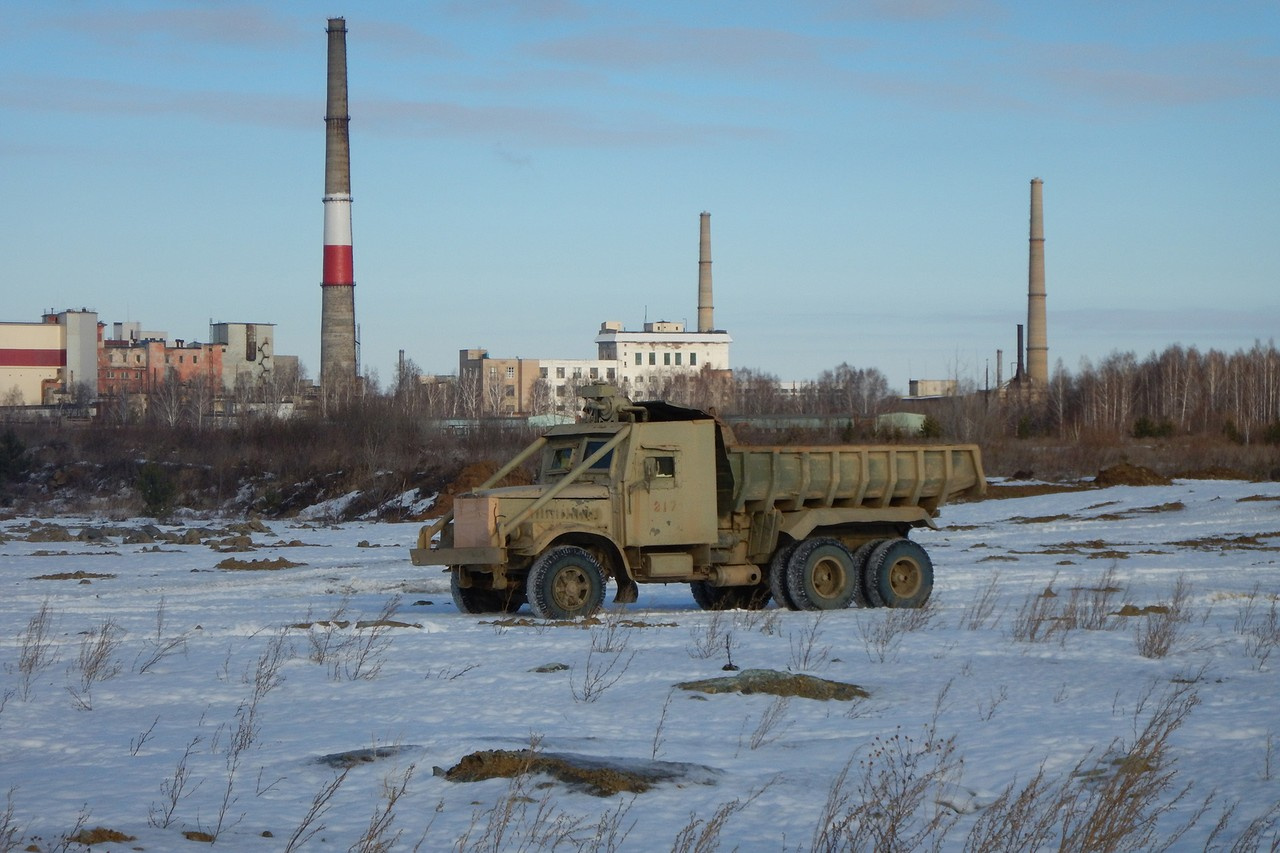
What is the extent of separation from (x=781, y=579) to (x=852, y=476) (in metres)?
1.39

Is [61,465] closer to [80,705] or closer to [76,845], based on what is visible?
[80,705]

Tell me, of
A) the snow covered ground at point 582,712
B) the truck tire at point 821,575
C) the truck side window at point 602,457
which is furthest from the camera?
the truck tire at point 821,575

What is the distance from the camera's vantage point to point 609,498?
618 inches

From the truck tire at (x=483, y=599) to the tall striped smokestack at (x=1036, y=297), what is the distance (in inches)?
2689

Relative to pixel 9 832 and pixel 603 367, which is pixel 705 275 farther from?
pixel 9 832

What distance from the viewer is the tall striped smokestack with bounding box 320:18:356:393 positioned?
226 feet

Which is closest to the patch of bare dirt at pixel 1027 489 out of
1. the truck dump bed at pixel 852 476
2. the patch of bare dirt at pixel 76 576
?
the truck dump bed at pixel 852 476

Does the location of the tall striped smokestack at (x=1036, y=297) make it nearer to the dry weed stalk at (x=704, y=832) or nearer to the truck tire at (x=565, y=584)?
the truck tire at (x=565, y=584)

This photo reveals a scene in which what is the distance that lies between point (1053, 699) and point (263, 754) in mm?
5047

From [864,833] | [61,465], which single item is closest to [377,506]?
[61,465]

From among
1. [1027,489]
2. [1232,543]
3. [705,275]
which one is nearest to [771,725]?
[1232,543]

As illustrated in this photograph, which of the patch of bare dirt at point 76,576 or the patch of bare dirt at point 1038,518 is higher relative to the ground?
the patch of bare dirt at point 1038,518

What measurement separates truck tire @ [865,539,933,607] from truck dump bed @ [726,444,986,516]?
1.79ft

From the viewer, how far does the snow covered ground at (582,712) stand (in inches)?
263
